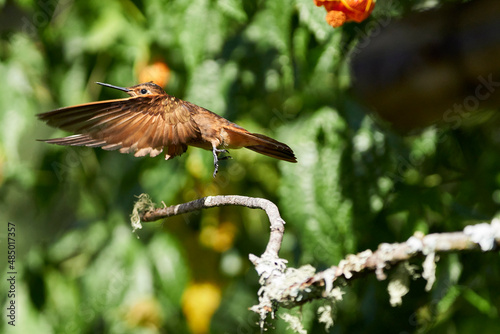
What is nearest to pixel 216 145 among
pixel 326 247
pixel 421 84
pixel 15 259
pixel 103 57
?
pixel 326 247

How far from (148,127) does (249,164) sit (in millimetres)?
1091

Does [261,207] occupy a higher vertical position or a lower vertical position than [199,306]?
higher

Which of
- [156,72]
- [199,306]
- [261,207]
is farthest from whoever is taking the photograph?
[199,306]

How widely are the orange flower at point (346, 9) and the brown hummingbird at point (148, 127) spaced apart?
27 cm

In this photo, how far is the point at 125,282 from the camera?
6.46 ft

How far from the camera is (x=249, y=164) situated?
2074mm

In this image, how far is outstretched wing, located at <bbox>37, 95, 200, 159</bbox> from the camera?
908 mm

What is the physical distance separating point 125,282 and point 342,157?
78cm

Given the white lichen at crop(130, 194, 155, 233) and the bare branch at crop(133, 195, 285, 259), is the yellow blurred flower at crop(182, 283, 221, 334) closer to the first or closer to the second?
the white lichen at crop(130, 194, 155, 233)

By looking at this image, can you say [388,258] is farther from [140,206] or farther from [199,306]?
[199,306]

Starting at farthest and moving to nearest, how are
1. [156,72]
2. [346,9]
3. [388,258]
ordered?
[156,72] → [346,9] → [388,258]

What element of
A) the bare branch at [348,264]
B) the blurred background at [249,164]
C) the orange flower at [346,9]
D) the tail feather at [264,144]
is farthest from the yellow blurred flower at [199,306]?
the bare branch at [348,264]

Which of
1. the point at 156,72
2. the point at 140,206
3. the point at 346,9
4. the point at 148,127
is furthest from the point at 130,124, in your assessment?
the point at 156,72

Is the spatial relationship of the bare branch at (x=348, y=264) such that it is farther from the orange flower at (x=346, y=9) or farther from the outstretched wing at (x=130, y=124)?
the orange flower at (x=346, y=9)
